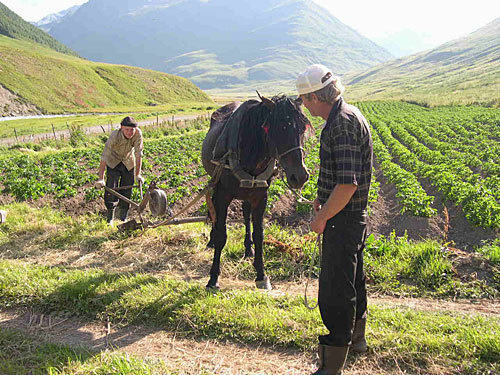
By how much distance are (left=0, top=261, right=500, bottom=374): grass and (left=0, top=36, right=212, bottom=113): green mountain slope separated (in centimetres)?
6076

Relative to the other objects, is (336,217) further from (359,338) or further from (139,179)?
(139,179)

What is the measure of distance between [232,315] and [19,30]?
161 metres

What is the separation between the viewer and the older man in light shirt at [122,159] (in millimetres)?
6477

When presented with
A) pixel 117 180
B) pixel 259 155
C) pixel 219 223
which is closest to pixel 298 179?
pixel 259 155

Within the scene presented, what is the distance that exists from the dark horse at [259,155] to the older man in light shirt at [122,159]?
6.02 feet

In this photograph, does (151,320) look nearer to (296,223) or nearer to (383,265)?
(383,265)

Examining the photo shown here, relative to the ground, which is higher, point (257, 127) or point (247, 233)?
point (257, 127)

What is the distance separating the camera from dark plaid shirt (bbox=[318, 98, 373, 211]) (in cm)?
263

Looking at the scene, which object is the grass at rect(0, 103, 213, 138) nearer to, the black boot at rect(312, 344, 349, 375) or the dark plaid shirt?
the dark plaid shirt

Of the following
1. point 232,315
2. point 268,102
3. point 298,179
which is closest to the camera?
point 298,179

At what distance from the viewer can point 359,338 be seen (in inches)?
126

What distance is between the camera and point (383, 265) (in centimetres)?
494

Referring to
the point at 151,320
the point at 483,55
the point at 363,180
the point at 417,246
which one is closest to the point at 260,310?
the point at 151,320

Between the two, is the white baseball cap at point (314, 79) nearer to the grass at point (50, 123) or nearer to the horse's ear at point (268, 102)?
the horse's ear at point (268, 102)
